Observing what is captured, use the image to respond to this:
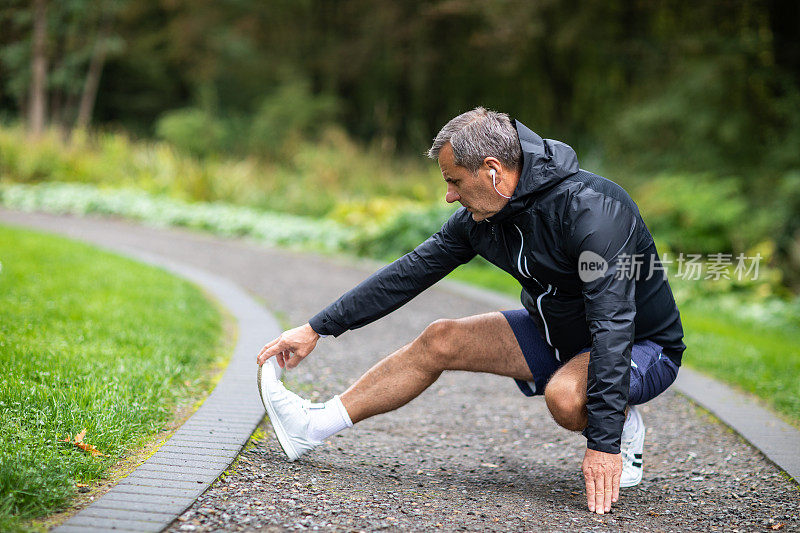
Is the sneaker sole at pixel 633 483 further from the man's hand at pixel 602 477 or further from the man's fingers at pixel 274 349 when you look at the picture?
the man's fingers at pixel 274 349

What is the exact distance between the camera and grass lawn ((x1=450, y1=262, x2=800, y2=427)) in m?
4.10

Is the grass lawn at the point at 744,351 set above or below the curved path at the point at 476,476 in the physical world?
below

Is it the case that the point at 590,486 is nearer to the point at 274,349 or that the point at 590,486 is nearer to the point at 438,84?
the point at 274,349

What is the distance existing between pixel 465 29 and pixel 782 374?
19736 millimetres

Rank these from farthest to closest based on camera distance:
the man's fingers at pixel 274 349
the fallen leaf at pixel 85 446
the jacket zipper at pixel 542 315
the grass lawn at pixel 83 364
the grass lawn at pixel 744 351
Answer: the grass lawn at pixel 744 351 → the man's fingers at pixel 274 349 → the jacket zipper at pixel 542 315 → the fallen leaf at pixel 85 446 → the grass lawn at pixel 83 364

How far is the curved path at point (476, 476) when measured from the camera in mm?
2320

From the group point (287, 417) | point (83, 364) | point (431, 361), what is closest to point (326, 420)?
point (287, 417)

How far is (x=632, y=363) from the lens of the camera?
8.43 feet

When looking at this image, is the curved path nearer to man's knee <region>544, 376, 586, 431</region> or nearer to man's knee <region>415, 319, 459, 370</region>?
man's knee <region>544, 376, 586, 431</region>

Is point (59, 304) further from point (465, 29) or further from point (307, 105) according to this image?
point (465, 29)

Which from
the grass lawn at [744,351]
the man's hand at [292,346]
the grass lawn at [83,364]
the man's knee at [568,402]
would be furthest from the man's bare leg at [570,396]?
the grass lawn at [744,351]

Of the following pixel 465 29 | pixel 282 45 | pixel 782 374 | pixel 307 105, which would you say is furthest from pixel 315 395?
pixel 282 45

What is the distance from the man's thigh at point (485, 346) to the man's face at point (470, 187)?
468mm

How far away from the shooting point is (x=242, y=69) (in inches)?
1013
